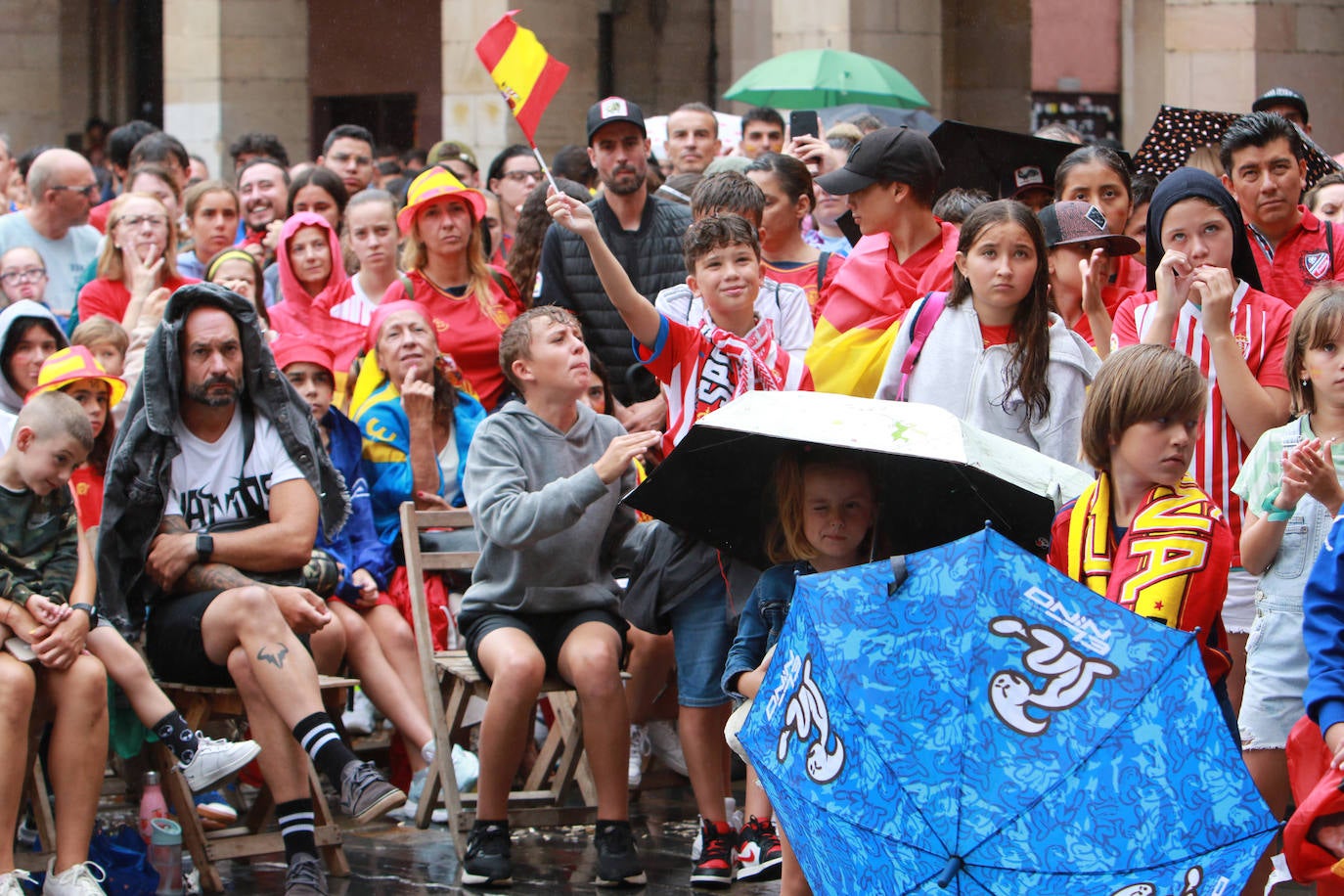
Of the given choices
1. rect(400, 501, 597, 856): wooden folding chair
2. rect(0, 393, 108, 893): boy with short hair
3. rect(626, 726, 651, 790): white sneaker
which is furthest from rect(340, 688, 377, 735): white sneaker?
rect(0, 393, 108, 893): boy with short hair

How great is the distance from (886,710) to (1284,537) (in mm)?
1678

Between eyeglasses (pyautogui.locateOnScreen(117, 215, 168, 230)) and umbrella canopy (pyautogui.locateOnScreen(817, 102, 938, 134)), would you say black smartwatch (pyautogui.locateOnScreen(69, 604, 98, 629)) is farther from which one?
umbrella canopy (pyautogui.locateOnScreen(817, 102, 938, 134))

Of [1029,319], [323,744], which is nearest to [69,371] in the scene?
[323,744]

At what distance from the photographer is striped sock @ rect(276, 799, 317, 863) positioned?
592 centimetres

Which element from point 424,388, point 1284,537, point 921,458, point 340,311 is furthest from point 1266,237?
point 340,311

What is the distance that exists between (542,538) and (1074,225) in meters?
2.07

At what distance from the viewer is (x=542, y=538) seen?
19.9 ft

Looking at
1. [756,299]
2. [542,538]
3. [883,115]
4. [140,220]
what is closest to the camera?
[542,538]

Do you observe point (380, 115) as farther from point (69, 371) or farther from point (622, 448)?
point (622, 448)

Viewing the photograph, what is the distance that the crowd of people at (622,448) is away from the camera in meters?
4.74

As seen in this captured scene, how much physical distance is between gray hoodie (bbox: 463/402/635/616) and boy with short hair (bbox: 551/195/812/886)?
326 millimetres

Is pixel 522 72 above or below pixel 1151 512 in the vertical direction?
above

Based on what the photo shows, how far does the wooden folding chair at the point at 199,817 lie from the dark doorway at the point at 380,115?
1731 centimetres

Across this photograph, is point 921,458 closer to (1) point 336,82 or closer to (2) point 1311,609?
(2) point 1311,609
